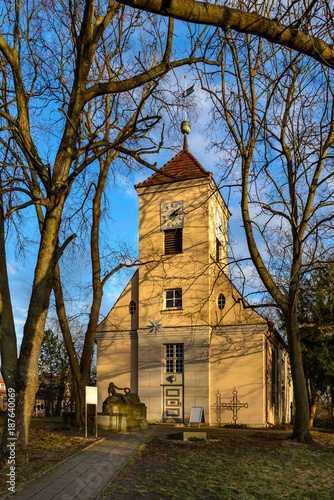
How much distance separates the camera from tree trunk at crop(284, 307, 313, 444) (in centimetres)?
1423

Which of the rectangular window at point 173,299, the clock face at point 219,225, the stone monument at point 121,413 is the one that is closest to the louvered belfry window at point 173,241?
the rectangular window at point 173,299

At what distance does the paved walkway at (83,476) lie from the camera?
650 centimetres

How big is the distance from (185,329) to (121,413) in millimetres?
8381

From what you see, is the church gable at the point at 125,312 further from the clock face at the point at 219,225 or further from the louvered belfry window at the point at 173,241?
the clock face at the point at 219,225

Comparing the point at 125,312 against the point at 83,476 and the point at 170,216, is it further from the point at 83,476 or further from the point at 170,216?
the point at 83,476

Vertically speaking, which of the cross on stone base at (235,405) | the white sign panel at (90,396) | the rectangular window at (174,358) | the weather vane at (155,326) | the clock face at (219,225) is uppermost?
the clock face at (219,225)

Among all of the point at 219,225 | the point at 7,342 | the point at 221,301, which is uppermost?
the point at 219,225

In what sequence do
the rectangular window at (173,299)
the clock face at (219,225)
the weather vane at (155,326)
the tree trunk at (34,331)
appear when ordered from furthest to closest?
the clock face at (219,225)
the rectangular window at (173,299)
the weather vane at (155,326)
the tree trunk at (34,331)

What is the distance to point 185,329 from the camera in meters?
24.1

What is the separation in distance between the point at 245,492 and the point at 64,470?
3034 millimetres

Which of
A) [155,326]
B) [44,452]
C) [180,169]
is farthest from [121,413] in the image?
[180,169]

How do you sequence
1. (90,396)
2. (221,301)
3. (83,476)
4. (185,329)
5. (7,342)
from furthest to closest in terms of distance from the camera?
(221,301), (185,329), (90,396), (7,342), (83,476)

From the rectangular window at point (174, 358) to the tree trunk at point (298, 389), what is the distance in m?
10.1

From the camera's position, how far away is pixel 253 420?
22.4 metres
